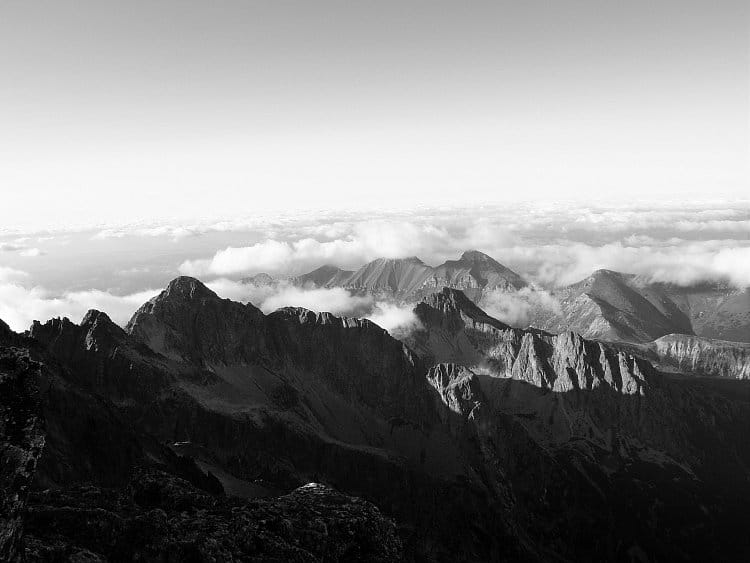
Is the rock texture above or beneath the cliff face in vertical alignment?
beneath

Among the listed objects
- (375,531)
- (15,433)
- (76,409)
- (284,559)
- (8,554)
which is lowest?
(76,409)

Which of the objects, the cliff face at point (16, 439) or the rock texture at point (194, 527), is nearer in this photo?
the cliff face at point (16, 439)

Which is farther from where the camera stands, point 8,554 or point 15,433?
point 15,433

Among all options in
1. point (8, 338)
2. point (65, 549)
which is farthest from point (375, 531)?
point (8, 338)

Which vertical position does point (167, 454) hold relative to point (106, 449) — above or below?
below

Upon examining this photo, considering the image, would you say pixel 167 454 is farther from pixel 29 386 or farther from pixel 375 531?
pixel 29 386

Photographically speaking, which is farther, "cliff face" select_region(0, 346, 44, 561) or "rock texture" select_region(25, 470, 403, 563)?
"rock texture" select_region(25, 470, 403, 563)

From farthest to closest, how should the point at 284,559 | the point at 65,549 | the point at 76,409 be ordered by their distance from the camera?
the point at 76,409 < the point at 284,559 < the point at 65,549

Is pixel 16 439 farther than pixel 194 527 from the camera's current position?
No

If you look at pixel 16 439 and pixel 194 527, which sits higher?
pixel 16 439

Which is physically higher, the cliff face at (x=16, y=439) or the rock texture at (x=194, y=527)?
the cliff face at (x=16, y=439)

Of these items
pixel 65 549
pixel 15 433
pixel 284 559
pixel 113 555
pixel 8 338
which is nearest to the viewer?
pixel 15 433
